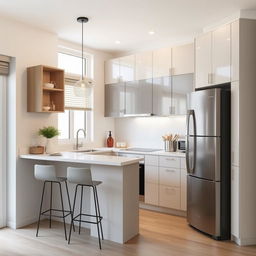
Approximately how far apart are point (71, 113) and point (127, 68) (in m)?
1.37

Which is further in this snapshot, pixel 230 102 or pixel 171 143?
pixel 171 143

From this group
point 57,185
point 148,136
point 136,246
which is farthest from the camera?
point 148,136

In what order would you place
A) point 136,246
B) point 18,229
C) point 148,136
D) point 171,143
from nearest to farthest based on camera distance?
point 136,246 → point 18,229 → point 171,143 → point 148,136

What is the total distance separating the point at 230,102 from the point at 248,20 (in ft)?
3.29

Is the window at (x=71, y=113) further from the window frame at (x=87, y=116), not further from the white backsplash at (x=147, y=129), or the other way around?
the white backsplash at (x=147, y=129)

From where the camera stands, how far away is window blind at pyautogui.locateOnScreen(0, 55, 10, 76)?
3.94m

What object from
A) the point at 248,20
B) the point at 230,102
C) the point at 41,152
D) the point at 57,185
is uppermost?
the point at 248,20

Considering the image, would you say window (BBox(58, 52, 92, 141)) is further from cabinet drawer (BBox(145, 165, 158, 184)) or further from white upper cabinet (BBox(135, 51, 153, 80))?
cabinet drawer (BBox(145, 165, 158, 184))

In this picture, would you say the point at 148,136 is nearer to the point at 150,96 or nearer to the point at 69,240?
the point at 150,96

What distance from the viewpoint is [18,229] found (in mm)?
3982

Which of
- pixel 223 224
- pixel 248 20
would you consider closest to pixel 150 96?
pixel 248 20

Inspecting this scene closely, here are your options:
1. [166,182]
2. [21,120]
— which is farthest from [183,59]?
[21,120]

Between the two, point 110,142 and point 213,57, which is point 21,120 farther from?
point 213,57

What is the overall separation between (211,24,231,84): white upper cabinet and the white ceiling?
32cm
